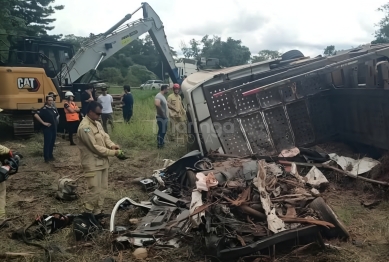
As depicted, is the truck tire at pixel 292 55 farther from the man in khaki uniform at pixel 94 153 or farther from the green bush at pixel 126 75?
the green bush at pixel 126 75

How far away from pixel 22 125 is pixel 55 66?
226 cm

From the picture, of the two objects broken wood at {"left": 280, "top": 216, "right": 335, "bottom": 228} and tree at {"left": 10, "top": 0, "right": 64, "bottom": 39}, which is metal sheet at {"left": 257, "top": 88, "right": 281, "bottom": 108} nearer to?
broken wood at {"left": 280, "top": 216, "right": 335, "bottom": 228}

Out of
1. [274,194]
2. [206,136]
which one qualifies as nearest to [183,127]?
[206,136]

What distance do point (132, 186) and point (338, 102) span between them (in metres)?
3.92

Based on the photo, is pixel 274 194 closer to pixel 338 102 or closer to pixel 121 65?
pixel 338 102

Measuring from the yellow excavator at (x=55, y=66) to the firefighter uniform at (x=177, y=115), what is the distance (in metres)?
3.40

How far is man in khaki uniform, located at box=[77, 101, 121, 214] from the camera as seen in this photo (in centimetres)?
452

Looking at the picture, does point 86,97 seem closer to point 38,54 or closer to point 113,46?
point 38,54

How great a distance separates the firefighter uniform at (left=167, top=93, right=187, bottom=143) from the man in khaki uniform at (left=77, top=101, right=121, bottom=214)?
3.90 meters

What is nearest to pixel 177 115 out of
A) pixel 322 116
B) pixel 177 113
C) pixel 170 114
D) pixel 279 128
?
pixel 177 113

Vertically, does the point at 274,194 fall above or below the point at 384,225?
above

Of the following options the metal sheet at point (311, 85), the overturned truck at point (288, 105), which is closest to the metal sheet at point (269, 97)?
the overturned truck at point (288, 105)

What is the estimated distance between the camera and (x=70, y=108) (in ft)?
28.4

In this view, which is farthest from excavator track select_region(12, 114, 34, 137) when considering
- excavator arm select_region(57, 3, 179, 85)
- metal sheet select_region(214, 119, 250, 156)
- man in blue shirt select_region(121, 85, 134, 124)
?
metal sheet select_region(214, 119, 250, 156)
